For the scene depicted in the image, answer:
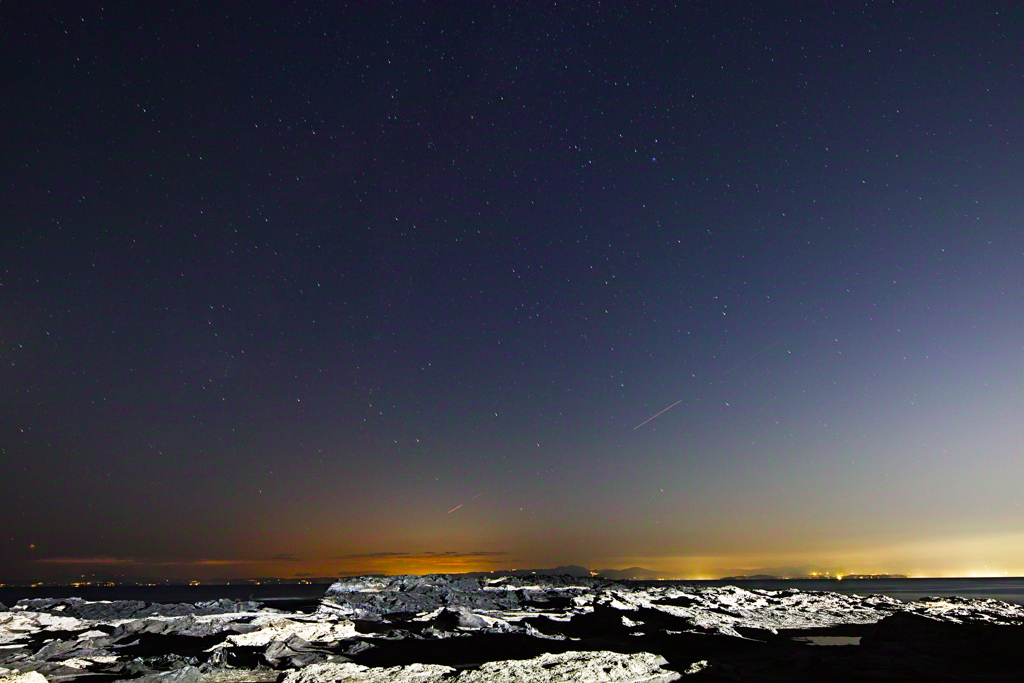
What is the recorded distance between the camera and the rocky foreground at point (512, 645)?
60.4 ft

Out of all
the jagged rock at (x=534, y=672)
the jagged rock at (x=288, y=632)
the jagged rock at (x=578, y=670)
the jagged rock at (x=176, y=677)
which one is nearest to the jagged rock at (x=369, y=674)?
the jagged rock at (x=534, y=672)

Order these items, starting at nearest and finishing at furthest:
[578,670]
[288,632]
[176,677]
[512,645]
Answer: [578,670], [176,677], [512,645], [288,632]

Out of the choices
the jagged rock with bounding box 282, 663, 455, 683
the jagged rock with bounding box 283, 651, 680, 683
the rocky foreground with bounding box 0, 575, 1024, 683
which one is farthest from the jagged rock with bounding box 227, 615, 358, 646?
the jagged rock with bounding box 283, 651, 680, 683

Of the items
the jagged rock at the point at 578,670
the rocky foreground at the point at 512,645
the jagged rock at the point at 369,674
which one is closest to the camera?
the jagged rock at the point at 578,670

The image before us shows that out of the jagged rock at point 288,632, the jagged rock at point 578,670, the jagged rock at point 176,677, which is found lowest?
the jagged rock at point 176,677

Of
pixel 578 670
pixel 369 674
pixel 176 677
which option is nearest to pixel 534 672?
pixel 578 670

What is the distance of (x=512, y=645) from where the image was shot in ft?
80.1

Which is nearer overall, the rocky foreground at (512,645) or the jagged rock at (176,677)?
the jagged rock at (176,677)

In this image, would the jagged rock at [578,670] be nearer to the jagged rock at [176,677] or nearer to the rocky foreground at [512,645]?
the rocky foreground at [512,645]

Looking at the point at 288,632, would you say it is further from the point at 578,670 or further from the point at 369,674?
the point at 578,670

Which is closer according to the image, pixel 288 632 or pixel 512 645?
pixel 512 645

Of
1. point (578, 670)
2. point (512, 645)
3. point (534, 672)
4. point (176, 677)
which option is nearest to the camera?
point (578, 670)

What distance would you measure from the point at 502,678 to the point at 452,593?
39.8m

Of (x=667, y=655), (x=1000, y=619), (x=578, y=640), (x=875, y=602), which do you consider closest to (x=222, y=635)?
(x=578, y=640)
